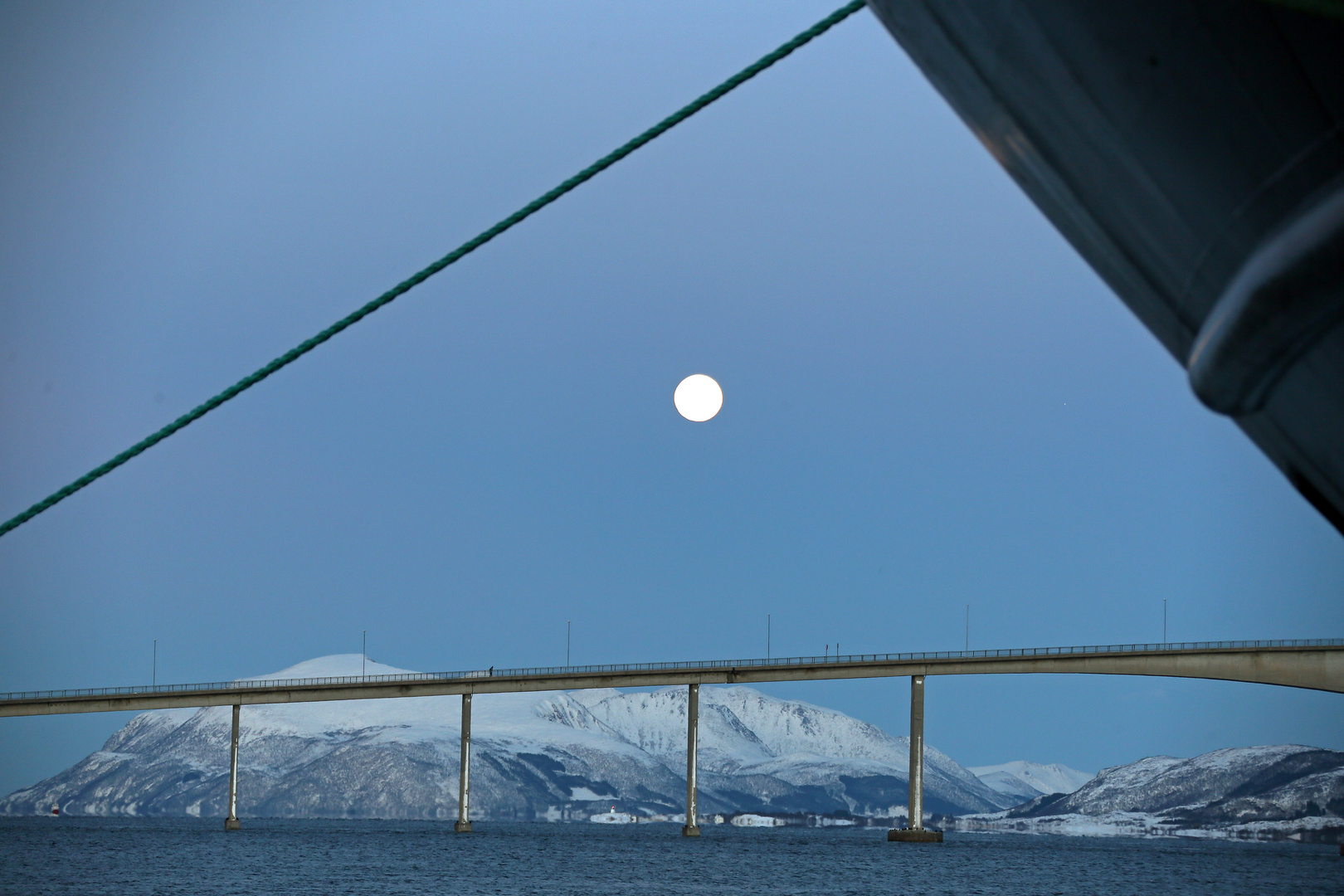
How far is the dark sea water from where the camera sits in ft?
204

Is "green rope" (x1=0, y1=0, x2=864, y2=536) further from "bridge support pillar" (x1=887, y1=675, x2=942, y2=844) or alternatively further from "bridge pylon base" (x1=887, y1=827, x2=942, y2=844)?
"bridge pylon base" (x1=887, y1=827, x2=942, y2=844)

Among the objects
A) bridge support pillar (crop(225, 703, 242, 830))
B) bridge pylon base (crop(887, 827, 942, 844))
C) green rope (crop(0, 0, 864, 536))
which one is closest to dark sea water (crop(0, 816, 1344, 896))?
bridge pylon base (crop(887, 827, 942, 844))

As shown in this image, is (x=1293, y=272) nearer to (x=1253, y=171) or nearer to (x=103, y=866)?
(x=1253, y=171)

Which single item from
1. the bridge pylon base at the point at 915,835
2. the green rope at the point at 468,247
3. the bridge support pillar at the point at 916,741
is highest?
the green rope at the point at 468,247

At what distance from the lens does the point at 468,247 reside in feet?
25.4

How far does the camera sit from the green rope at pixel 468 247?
721 cm

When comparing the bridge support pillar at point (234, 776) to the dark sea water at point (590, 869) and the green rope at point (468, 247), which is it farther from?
the green rope at point (468, 247)

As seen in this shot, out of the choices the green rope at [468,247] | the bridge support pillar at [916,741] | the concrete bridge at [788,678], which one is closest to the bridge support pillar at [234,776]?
the concrete bridge at [788,678]

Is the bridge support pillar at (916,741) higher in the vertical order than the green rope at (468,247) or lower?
lower

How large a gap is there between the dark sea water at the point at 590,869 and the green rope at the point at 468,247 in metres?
50.6

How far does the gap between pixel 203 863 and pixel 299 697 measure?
1348 inches

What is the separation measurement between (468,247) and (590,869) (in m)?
77.8

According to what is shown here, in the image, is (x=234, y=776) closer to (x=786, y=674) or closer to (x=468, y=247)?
(x=786, y=674)

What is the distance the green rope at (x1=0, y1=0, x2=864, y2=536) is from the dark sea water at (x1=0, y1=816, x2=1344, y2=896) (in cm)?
5056
